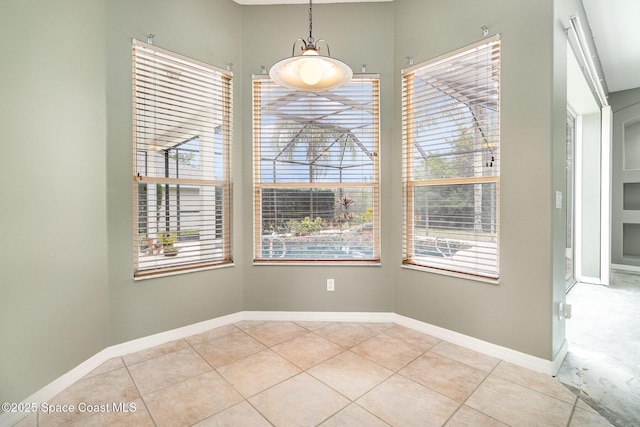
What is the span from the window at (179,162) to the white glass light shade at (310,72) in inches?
48.8

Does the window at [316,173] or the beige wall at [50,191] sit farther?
the window at [316,173]

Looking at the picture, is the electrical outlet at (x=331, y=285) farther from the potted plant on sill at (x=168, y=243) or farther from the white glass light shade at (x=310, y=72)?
the white glass light shade at (x=310, y=72)

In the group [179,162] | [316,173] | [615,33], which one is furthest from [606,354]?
[179,162]

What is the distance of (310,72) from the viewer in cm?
172

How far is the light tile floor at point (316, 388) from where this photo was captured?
5.34ft

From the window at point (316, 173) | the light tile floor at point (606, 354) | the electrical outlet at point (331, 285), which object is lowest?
the light tile floor at point (606, 354)

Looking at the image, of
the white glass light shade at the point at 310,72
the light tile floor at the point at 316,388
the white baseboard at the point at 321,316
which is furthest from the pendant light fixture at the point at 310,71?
the white baseboard at the point at 321,316

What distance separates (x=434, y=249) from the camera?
269cm

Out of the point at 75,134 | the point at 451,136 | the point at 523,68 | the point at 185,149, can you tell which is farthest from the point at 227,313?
the point at 523,68

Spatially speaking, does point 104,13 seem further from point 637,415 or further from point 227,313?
point 637,415

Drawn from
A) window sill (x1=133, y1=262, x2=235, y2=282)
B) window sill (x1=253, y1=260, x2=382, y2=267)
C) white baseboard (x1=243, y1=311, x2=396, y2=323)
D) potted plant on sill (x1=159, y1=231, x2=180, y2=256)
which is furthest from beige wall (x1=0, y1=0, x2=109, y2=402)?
window sill (x1=253, y1=260, x2=382, y2=267)

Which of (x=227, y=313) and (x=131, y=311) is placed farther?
(x=227, y=313)

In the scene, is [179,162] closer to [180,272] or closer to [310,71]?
[180,272]

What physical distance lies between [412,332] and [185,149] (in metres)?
2.60
